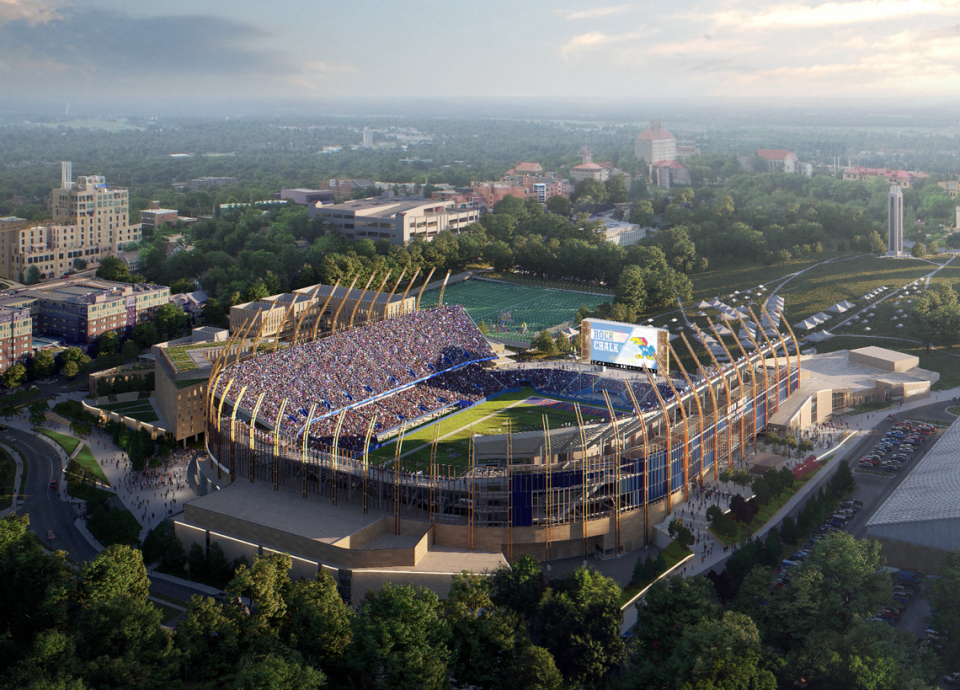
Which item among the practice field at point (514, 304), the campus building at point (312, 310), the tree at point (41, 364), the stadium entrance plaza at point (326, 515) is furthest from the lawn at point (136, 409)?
the practice field at point (514, 304)

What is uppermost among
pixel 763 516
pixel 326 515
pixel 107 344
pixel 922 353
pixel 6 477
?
pixel 107 344

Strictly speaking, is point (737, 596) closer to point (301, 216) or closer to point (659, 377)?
point (659, 377)

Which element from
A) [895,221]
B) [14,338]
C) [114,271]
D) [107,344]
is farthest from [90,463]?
[895,221]

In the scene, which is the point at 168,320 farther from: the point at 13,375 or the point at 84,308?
the point at 13,375

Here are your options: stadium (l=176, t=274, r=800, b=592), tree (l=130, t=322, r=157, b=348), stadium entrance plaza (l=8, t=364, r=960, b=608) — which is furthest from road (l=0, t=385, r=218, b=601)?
tree (l=130, t=322, r=157, b=348)

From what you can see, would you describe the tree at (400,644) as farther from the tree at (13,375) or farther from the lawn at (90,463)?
the tree at (13,375)

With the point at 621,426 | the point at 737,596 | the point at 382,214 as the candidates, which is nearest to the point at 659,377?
the point at 621,426

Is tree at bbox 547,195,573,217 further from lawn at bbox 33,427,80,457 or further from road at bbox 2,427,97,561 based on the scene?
road at bbox 2,427,97,561
